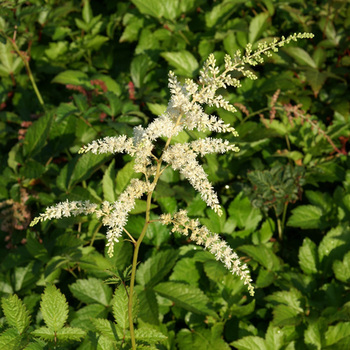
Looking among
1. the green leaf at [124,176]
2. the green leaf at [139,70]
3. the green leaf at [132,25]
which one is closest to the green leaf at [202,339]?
the green leaf at [124,176]

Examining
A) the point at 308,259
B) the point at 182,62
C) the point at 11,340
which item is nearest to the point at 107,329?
the point at 11,340

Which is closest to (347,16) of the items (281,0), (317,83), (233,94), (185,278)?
(281,0)

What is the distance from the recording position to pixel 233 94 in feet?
12.2

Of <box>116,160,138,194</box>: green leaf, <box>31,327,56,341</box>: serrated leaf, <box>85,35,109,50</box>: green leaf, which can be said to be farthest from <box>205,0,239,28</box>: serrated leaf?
<box>31,327,56,341</box>: serrated leaf

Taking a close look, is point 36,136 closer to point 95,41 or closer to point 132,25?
point 95,41

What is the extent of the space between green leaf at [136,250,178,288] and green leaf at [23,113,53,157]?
47.6 inches

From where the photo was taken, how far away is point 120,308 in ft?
6.59

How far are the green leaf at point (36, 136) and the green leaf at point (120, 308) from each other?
154 cm

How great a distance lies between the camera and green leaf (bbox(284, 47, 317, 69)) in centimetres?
363

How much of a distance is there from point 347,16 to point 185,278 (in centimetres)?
282

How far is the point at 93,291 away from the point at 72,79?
202cm

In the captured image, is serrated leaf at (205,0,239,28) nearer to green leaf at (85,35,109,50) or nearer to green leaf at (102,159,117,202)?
green leaf at (85,35,109,50)

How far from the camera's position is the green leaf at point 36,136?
3.12m

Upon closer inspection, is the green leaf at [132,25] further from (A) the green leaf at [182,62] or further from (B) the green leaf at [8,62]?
(B) the green leaf at [8,62]
